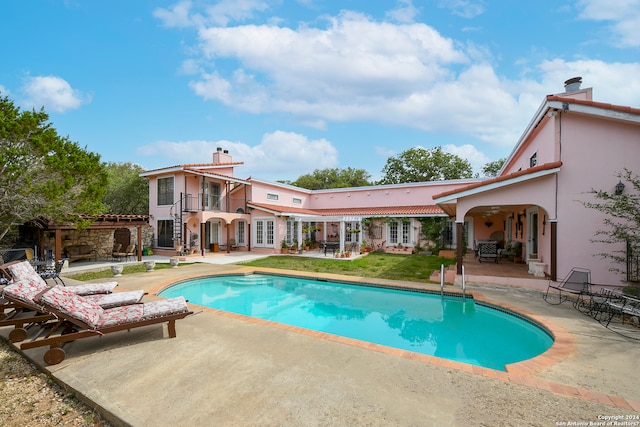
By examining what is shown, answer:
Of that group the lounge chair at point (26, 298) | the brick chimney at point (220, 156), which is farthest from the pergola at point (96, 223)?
the brick chimney at point (220, 156)

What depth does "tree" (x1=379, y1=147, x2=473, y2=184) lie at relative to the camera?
37.8 metres

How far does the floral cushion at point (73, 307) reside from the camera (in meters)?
4.43

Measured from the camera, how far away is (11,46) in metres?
11.0

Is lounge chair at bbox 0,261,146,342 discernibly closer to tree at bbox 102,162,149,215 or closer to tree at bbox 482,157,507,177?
tree at bbox 102,162,149,215

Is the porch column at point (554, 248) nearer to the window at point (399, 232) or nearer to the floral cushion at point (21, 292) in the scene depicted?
the window at point (399, 232)

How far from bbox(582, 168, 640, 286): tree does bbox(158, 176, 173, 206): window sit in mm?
22524

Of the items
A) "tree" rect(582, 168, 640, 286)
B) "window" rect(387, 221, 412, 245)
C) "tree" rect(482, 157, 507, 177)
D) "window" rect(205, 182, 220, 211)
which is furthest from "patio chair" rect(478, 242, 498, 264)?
"tree" rect(482, 157, 507, 177)

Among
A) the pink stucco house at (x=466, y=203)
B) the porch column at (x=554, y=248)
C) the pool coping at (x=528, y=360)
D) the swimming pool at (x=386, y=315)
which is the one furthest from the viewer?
the porch column at (x=554, y=248)

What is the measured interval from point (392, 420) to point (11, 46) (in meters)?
16.7

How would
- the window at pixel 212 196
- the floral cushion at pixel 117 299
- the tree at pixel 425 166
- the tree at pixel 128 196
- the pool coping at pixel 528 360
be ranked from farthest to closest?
the tree at pixel 425 166 → the tree at pixel 128 196 → the window at pixel 212 196 → the floral cushion at pixel 117 299 → the pool coping at pixel 528 360

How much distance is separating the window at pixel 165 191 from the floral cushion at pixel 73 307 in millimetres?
17690

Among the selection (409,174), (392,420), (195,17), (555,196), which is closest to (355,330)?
(392,420)

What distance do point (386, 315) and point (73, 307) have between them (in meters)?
7.33

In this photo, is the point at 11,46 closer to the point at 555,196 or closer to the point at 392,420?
the point at 392,420
